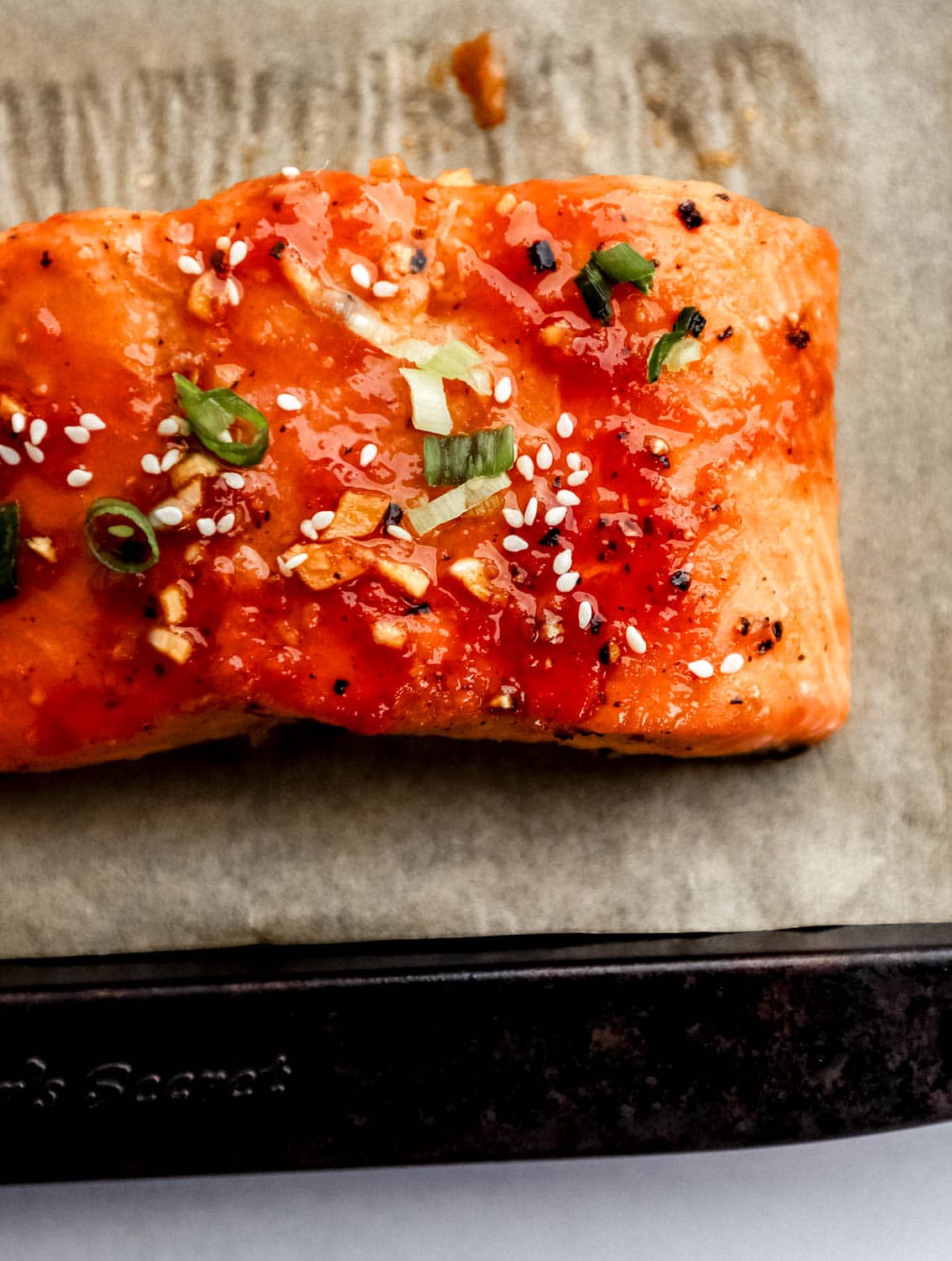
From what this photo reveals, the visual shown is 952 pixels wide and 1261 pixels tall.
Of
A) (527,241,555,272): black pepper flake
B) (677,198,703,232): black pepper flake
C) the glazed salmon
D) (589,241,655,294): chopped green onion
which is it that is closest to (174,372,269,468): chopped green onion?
the glazed salmon

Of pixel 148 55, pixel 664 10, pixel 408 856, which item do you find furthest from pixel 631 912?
pixel 148 55

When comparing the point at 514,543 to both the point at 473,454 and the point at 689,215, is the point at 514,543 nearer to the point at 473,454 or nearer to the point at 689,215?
the point at 473,454

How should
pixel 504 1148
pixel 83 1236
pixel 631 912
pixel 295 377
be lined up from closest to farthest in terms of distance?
pixel 295 377
pixel 504 1148
pixel 631 912
pixel 83 1236

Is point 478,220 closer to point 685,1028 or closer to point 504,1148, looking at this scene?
point 685,1028

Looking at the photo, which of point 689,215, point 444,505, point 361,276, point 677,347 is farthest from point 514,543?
point 689,215

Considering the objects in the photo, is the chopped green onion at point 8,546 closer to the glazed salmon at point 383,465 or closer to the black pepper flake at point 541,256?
the glazed salmon at point 383,465
